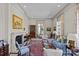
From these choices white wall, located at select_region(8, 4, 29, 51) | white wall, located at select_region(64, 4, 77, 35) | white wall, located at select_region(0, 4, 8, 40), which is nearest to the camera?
white wall, located at select_region(64, 4, 77, 35)

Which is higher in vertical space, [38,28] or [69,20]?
[69,20]

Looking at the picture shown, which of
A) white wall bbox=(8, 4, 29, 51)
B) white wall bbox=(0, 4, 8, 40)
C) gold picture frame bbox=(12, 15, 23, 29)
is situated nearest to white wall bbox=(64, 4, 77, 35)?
white wall bbox=(8, 4, 29, 51)

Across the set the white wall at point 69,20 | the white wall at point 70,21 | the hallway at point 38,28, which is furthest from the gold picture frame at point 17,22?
the white wall at point 70,21

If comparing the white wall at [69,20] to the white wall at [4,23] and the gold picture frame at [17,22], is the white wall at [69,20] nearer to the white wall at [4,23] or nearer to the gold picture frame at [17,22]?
the gold picture frame at [17,22]

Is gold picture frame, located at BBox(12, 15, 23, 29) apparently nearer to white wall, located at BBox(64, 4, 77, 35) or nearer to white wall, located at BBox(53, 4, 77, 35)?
white wall, located at BBox(53, 4, 77, 35)

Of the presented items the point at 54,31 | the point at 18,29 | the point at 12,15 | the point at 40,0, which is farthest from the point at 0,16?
the point at 40,0

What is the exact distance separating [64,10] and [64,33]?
54cm

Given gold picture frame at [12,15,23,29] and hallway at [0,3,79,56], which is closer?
hallway at [0,3,79,56]

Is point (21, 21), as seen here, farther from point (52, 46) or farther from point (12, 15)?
point (52, 46)

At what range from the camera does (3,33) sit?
307 centimetres

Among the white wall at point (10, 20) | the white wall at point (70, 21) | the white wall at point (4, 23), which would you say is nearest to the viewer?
the white wall at point (70, 21)

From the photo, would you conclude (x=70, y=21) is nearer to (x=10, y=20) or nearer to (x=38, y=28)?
(x=38, y=28)

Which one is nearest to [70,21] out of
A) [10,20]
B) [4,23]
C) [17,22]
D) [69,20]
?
[69,20]

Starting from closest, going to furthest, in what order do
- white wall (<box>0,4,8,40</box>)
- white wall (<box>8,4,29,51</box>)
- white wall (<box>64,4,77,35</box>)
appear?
1. white wall (<box>64,4,77,35</box>)
2. white wall (<box>0,4,8,40</box>)
3. white wall (<box>8,4,29,51</box>)
